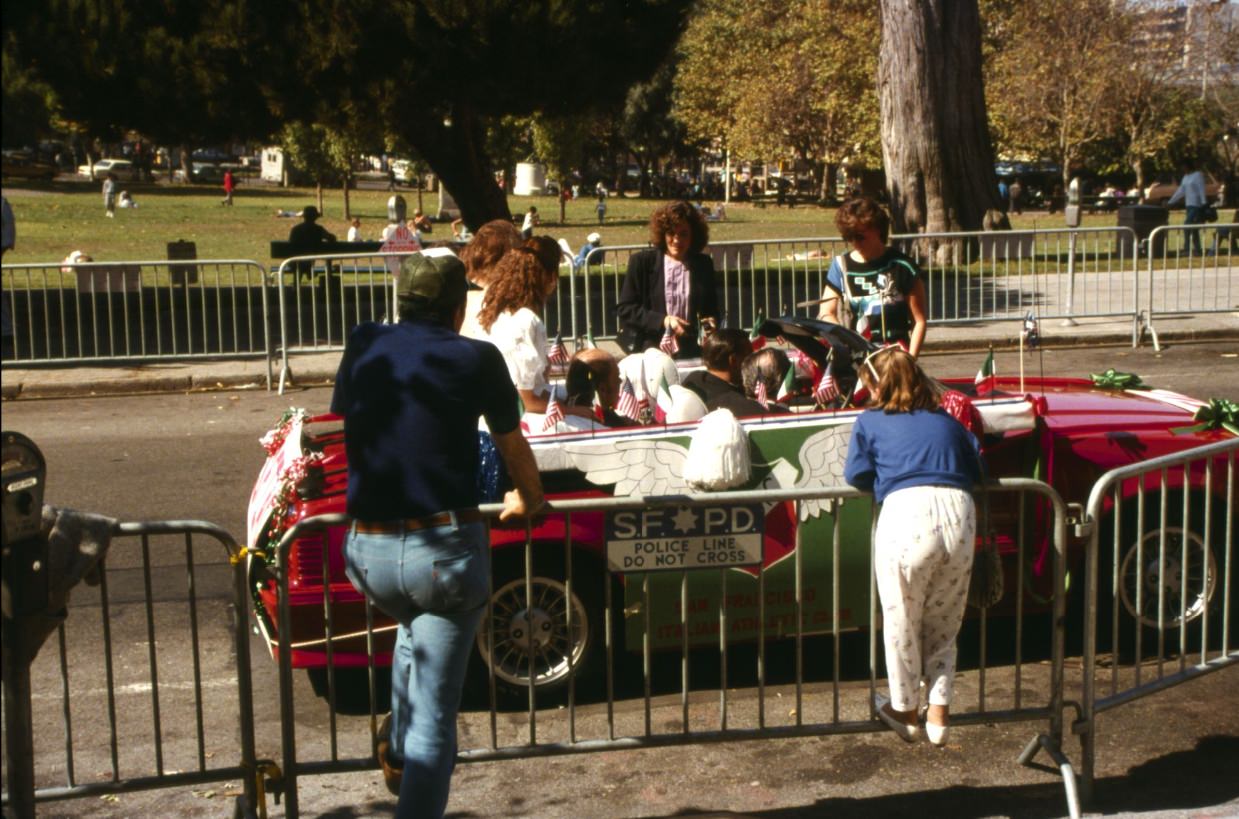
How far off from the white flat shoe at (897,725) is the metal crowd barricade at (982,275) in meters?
11.3

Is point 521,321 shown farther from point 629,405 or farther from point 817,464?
point 817,464

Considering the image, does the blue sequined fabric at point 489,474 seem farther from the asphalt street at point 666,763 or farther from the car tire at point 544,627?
the asphalt street at point 666,763

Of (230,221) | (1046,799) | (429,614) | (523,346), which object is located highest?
(230,221)

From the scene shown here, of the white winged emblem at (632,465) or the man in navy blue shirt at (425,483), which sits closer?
the man in navy blue shirt at (425,483)

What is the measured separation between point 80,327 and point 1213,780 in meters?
12.7

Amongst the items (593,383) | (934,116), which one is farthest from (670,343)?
(934,116)

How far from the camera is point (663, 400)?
267 inches

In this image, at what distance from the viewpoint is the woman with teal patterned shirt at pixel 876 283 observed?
27.1ft

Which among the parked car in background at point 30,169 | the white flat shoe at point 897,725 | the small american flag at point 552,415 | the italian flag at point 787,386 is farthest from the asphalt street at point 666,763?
the parked car in background at point 30,169

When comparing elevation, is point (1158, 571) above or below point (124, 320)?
below

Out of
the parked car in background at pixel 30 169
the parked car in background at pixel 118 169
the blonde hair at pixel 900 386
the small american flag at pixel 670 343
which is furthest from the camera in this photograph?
the parked car in background at pixel 118 169

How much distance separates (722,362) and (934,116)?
56.8 feet

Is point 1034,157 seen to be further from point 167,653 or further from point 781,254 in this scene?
point 167,653

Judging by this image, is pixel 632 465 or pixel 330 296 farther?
pixel 330 296
